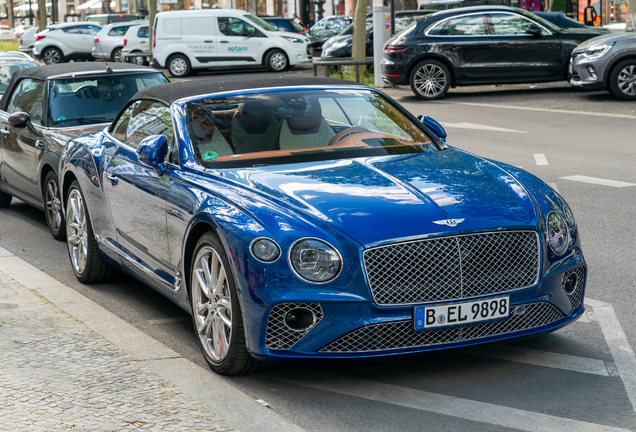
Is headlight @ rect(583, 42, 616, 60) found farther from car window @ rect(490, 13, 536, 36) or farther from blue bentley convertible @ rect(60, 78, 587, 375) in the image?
blue bentley convertible @ rect(60, 78, 587, 375)

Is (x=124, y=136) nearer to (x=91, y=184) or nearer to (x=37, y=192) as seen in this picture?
(x=91, y=184)

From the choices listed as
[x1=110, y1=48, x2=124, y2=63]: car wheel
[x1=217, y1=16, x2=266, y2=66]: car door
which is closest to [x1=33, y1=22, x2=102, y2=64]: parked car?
[x1=110, y1=48, x2=124, y2=63]: car wheel

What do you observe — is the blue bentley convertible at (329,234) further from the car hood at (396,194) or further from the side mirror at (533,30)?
the side mirror at (533,30)

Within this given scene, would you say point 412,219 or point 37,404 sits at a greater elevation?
point 412,219

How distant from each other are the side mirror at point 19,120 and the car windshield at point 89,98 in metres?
0.24

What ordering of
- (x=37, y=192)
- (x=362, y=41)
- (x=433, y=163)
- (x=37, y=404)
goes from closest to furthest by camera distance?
(x=37, y=404) < (x=433, y=163) < (x=37, y=192) < (x=362, y=41)

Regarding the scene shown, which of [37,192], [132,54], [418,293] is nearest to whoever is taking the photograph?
[418,293]

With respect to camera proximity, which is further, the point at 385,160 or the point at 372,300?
the point at 385,160

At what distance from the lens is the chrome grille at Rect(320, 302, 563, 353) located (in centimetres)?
426

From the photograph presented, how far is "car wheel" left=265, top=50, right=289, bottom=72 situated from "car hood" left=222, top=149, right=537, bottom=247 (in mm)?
25911

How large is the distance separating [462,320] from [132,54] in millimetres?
31763

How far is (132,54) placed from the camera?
34.5m

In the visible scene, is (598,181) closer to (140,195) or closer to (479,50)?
(140,195)

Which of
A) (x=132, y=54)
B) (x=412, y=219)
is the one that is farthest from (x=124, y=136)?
(x=132, y=54)
